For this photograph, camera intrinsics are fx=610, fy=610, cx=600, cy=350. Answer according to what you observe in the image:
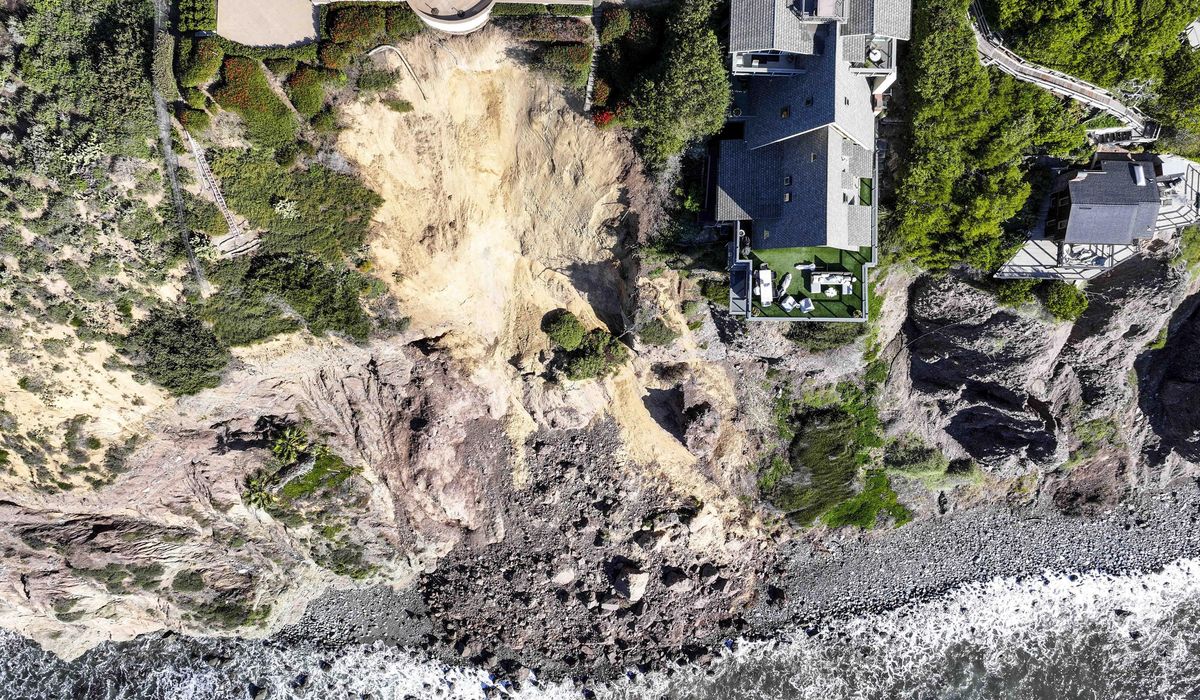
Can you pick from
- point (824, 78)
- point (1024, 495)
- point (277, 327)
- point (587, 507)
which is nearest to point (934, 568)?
point (1024, 495)

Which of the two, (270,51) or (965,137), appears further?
(965,137)

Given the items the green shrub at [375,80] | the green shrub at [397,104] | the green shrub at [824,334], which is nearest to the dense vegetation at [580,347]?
the green shrub at [824,334]

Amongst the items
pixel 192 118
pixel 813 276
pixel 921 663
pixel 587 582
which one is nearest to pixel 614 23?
pixel 813 276

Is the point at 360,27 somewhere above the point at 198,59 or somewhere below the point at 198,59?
above

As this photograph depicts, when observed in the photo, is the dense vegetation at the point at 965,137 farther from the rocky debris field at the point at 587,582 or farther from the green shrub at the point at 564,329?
the rocky debris field at the point at 587,582

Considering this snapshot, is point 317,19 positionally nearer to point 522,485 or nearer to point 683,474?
point 522,485

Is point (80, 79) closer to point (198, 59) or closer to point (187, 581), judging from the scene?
point (198, 59)

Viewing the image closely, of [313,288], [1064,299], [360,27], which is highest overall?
[360,27]

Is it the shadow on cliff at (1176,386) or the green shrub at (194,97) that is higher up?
the green shrub at (194,97)
